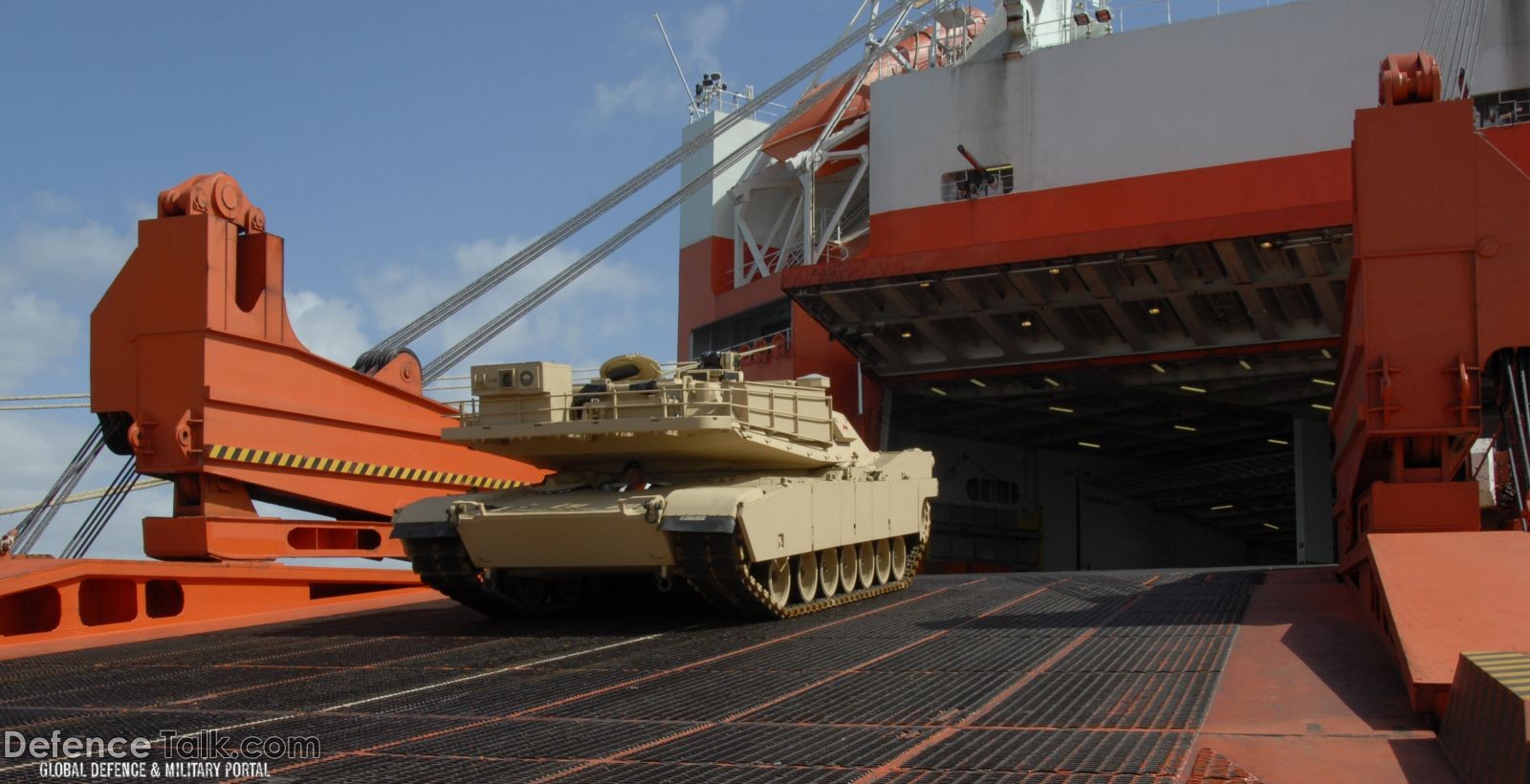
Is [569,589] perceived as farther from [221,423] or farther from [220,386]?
[220,386]

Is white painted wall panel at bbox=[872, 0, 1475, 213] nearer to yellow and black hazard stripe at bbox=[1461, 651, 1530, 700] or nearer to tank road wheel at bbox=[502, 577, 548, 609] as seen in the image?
tank road wheel at bbox=[502, 577, 548, 609]

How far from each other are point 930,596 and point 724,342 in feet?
68.7

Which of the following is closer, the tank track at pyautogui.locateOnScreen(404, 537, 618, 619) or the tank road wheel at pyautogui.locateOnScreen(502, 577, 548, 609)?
the tank track at pyautogui.locateOnScreen(404, 537, 618, 619)

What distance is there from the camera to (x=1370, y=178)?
416 inches

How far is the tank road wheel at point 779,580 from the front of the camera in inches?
515

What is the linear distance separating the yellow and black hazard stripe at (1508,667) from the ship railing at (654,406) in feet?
23.9

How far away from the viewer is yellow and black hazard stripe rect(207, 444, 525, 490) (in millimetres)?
16578

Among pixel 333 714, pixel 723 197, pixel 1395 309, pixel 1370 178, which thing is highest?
pixel 723 197

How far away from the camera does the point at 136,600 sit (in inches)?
593

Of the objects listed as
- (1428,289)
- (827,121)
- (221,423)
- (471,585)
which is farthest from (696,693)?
(827,121)

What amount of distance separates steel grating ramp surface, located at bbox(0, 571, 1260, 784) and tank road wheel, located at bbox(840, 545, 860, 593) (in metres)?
1.11

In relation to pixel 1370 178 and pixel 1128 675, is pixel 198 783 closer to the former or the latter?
pixel 1128 675

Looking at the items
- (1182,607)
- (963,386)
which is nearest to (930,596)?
(1182,607)
